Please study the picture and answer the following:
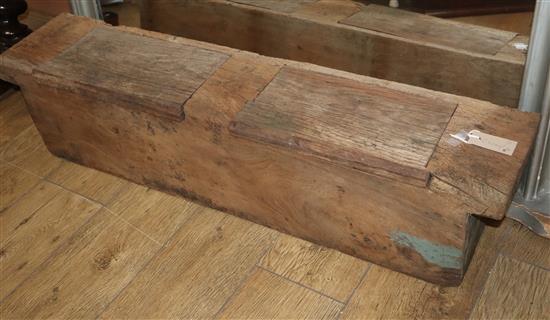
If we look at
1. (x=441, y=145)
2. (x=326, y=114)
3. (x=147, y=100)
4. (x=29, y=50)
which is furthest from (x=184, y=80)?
(x=441, y=145)

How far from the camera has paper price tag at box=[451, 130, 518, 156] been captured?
44.1 inches

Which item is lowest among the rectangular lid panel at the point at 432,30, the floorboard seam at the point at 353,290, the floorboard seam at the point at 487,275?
the floorboard seam at the point at 353,290

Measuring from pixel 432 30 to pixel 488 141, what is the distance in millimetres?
560

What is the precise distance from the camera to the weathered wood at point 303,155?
1.12 meters

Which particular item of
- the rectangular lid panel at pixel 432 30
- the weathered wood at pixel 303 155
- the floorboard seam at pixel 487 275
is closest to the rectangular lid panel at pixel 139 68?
the weathered wood at pixel 303 155

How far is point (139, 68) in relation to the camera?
1402 mm

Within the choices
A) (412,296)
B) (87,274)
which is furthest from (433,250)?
(87,274)

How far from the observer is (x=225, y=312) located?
4.15 feet

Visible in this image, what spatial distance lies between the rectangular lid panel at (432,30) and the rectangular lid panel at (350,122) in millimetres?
372

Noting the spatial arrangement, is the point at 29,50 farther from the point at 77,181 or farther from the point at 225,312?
the point at 225,312

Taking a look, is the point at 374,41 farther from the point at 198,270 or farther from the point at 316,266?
the point at 198,270

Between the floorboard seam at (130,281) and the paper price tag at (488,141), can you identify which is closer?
the paper price tag at (488,141)

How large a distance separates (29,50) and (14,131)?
1.33 feet

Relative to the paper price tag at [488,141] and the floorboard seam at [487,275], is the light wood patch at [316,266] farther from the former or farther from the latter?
Result: the paper price tag at [488,141]
